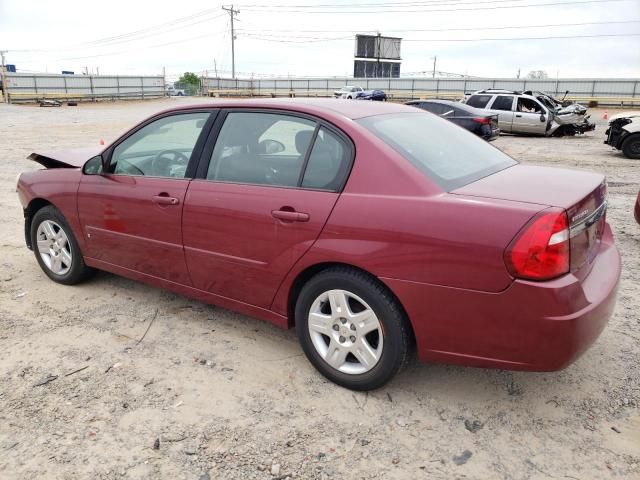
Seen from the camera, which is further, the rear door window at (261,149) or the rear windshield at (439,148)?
the rear door window at (261,149)

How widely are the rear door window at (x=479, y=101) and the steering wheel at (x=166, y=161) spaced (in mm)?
17272

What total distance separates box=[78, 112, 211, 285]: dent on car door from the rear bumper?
66.7 inches

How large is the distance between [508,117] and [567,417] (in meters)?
18.0

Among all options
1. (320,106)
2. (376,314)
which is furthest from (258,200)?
(376,314)

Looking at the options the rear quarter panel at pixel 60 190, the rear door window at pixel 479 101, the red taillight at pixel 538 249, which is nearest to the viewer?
the red taillight at pixel 538 249

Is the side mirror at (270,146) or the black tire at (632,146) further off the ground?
the side mirror at (270,146)

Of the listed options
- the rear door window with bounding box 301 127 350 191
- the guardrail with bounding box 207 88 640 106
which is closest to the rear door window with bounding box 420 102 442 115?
the guardrail with bounding box 207 88 640 106

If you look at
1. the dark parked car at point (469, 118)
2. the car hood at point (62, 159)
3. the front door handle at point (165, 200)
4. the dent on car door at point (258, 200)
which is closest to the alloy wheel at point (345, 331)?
the dent on car door at point (258, 200)

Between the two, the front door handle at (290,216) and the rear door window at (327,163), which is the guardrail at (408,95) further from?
the front door handle at (290,216)

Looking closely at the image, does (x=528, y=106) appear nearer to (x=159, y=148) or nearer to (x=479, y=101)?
(x=479, y=101)

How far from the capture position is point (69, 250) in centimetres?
441

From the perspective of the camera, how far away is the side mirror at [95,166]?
158 inches

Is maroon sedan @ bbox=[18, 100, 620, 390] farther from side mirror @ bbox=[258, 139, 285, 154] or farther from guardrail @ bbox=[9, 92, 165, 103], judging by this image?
guardrail @ bbox=[9, 92, 165, 103]

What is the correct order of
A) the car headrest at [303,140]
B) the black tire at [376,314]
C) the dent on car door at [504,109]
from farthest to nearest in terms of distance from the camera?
the dent on car door at [504,109] → the car headrest at [303,140] → the black tire at [376,314]
